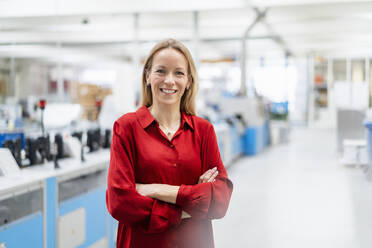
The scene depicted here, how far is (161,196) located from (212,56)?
521 inches

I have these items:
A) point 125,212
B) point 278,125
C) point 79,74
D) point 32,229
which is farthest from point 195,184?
point 79,74

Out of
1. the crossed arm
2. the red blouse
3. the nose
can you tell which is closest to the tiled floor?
the red blouse

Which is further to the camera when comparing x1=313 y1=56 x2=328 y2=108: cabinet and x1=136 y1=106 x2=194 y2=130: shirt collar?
x1=313 y1=56 x2=328 y2=108: cabinet

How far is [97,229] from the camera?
249 centimetres

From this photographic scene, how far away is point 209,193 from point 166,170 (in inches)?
5.9

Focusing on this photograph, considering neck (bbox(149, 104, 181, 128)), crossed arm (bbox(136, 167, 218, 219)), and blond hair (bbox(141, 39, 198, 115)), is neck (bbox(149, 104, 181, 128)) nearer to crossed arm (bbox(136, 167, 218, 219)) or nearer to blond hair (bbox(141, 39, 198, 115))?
blond hair (bbox(141, 39, 198, 115))

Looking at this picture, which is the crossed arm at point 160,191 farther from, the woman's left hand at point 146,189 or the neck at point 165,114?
→ the neck at point 165,114

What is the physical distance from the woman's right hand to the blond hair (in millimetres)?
227

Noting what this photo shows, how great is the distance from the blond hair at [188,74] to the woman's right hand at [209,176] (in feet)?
0.74

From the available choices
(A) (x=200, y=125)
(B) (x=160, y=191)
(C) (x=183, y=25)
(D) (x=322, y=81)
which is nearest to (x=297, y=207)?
(A) (x=200, y=125)

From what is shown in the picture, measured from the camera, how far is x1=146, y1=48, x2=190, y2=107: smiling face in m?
1.16

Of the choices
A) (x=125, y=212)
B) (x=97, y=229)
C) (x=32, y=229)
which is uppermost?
(x=125, y=212)

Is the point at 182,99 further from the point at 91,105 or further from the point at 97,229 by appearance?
the point at 91,105

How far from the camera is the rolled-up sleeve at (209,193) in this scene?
1114mm
